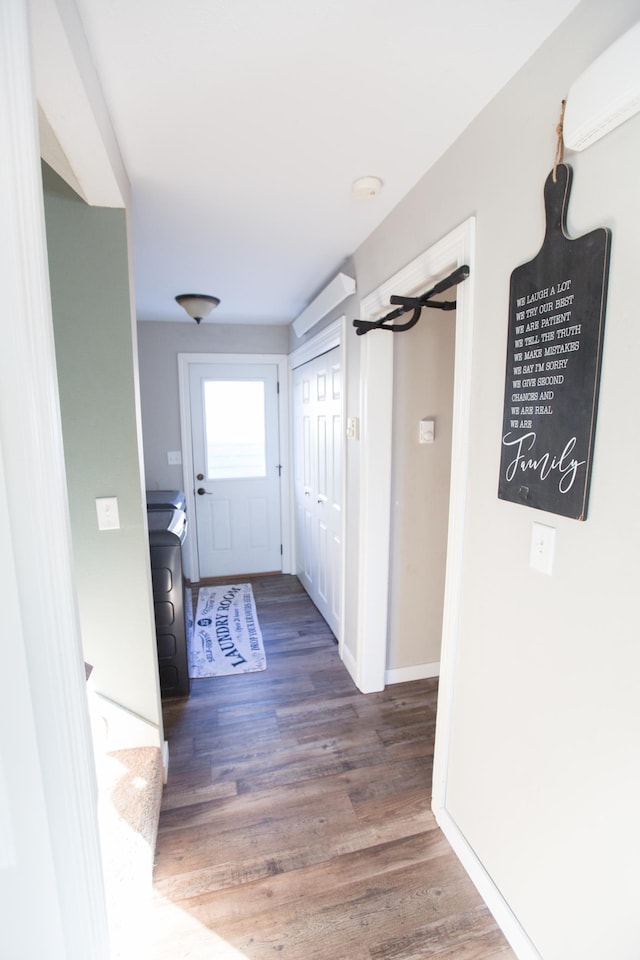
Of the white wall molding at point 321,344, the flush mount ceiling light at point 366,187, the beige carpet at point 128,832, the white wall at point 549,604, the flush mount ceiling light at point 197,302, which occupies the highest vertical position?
the flush mount ceiling light at point 366,187

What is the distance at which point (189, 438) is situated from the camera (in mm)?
3631

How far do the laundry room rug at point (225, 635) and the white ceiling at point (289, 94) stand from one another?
2.41 meters

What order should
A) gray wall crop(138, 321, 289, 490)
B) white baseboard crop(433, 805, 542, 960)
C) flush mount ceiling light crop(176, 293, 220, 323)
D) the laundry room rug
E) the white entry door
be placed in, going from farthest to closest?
the white entry door → gray wall crop(138, 321, 289, 490) → flush mount ceiling light crop(176, 293, 220, 323) → the laundry room rug → white baseboard crop(433, 805, 542, 960)

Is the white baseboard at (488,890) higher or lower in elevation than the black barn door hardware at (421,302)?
lower

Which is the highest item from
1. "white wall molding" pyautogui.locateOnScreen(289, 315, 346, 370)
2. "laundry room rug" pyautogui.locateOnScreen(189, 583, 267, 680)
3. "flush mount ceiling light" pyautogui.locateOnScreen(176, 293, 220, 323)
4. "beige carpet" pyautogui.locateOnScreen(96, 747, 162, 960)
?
"flush mount ceiling light" pyautogui.locateOnScreen(176, 293, 220, 323)

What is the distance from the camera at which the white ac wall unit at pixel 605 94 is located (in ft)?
2.33

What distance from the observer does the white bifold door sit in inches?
103

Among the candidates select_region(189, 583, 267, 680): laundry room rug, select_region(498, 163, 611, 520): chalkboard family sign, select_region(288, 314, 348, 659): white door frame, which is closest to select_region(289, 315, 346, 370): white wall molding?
select_region(288, 314, 348, 659): white door frame

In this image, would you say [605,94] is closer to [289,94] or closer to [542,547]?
[289,94]

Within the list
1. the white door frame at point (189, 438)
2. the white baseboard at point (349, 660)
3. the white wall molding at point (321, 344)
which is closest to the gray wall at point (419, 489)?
the white baseboard at point (349, 660)

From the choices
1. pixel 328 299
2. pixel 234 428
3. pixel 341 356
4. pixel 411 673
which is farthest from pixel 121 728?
pixel 234 428

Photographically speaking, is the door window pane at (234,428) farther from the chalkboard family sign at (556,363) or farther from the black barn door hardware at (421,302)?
the chalkboard family sign at (556,363)

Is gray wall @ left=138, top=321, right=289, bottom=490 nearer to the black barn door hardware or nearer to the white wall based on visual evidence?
the black barn door hardware

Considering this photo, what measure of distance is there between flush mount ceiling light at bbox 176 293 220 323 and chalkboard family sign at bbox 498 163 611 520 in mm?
2176
